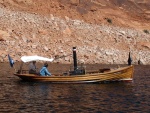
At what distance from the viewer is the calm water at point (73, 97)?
2414cm

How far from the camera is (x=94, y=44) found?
69.6 meters

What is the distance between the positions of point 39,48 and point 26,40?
2.74 m

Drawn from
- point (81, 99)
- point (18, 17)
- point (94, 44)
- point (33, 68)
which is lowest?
point (81, 99)

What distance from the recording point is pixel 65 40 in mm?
67250

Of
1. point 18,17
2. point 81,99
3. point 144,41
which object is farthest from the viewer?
point 144,41

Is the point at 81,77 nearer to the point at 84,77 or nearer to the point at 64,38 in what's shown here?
the point at 84,77

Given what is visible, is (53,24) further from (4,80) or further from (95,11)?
(4,80)

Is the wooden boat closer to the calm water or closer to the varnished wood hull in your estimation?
the varnished wood hull

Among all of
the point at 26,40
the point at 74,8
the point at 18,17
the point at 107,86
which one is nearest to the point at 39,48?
the point at 26,40

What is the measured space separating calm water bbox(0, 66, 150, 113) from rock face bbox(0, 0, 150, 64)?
24.7 meters

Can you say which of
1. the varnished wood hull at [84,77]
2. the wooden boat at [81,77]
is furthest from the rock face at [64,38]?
the wooden boat at [81,77]

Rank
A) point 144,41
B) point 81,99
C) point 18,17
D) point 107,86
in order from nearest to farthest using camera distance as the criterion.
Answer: point 81,99 → point 107,86 → point 18,17 → point 144,41

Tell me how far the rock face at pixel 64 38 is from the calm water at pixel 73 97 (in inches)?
972

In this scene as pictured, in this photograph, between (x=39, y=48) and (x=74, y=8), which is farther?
(x=74, y=8)
